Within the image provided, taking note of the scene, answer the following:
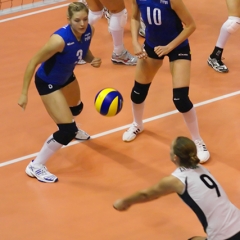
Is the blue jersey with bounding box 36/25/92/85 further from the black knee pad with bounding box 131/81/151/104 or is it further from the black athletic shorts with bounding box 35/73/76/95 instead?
the black knee pad with bounding box 131/81/151/104

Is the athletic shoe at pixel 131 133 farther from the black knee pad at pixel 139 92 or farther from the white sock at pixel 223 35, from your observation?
the white sock at pixel 223 35

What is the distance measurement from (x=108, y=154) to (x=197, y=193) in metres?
2.17

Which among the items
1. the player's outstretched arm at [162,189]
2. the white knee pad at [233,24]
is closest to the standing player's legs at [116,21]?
the white knee pad at [233,24]

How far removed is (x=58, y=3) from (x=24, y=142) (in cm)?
404

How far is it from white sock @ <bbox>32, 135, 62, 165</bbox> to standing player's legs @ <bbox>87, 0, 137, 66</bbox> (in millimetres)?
2469

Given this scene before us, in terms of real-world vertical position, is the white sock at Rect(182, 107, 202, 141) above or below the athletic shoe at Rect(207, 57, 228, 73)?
above

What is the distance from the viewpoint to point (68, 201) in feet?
16.8

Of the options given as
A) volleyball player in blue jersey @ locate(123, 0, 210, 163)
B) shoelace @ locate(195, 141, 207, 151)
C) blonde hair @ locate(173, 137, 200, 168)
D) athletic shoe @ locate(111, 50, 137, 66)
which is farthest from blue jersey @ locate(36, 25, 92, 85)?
athletic shoe @ locate(111, 50, 137, 66)

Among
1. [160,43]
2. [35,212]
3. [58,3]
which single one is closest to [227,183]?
[160,43]

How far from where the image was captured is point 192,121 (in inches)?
211

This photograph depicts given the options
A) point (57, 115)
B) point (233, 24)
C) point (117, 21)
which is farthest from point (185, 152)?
point (117, 21)

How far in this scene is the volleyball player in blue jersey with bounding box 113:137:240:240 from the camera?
12.2ft

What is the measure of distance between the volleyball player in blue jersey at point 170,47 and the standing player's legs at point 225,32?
1822 mm

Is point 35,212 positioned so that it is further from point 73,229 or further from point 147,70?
point 147,70
